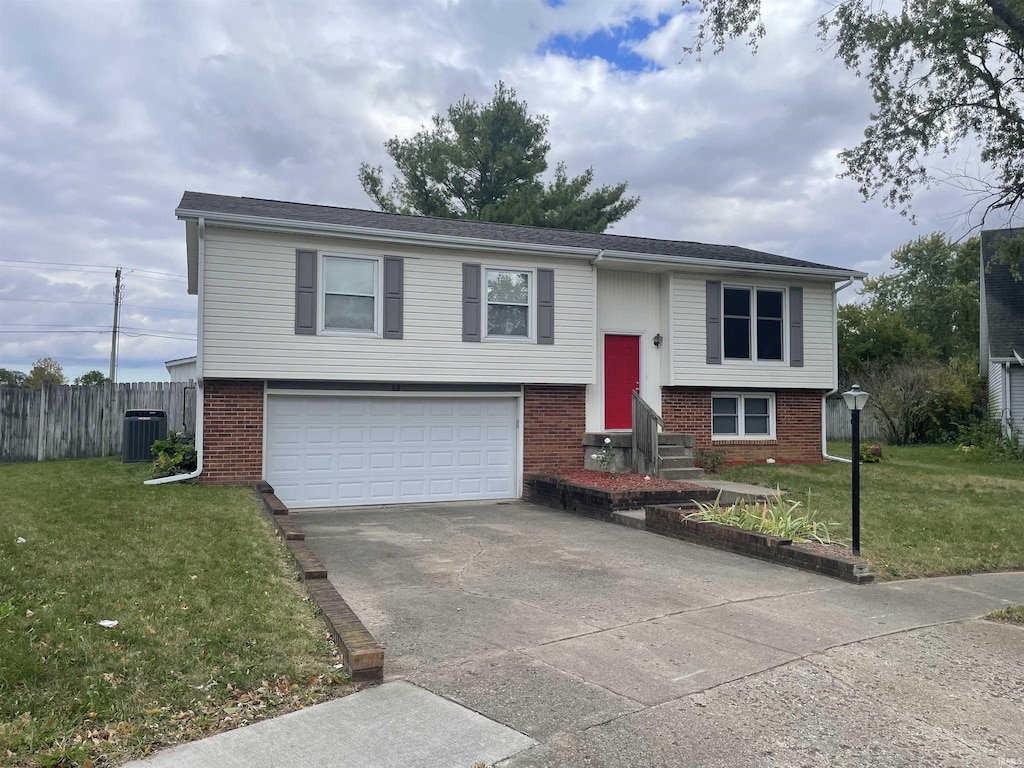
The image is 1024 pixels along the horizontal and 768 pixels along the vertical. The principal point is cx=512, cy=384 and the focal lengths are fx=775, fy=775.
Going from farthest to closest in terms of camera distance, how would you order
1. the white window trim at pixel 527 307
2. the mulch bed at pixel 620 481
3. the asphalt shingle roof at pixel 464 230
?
the white window trim at pixel 527 307 < the asphalt shingle roof at pixel 464 230 < the mulch bed at pixel 620 481

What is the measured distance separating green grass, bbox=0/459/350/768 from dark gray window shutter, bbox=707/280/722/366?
10.4 metres

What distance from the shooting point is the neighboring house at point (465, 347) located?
1259 cm

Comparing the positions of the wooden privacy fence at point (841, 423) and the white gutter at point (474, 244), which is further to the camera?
the wooden privacy fence at point (841, 423)

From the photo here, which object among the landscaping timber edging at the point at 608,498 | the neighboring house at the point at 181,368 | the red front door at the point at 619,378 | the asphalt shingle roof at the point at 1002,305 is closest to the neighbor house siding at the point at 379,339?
the red front door at the point at 619,378

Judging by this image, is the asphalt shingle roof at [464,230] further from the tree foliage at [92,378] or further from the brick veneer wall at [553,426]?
the tree foliage at [92,378]

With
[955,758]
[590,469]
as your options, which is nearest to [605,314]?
[590,469]

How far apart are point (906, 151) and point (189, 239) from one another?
15.4 meters

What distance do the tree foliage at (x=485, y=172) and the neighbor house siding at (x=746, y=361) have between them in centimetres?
1627

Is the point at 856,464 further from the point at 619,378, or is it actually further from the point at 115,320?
the point at 115,320

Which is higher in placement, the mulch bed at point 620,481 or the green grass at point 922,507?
the mulch bed at point 620,481

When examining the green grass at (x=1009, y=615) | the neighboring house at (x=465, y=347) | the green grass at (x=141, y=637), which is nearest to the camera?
the green grass at (x=141, y=637)

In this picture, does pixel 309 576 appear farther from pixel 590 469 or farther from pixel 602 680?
pixel 590 469

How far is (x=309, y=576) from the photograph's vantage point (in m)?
6.52

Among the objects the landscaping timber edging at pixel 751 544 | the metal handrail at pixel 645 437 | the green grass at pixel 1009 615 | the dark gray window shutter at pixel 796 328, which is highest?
the dark gray window shutter at pixel 796 328
